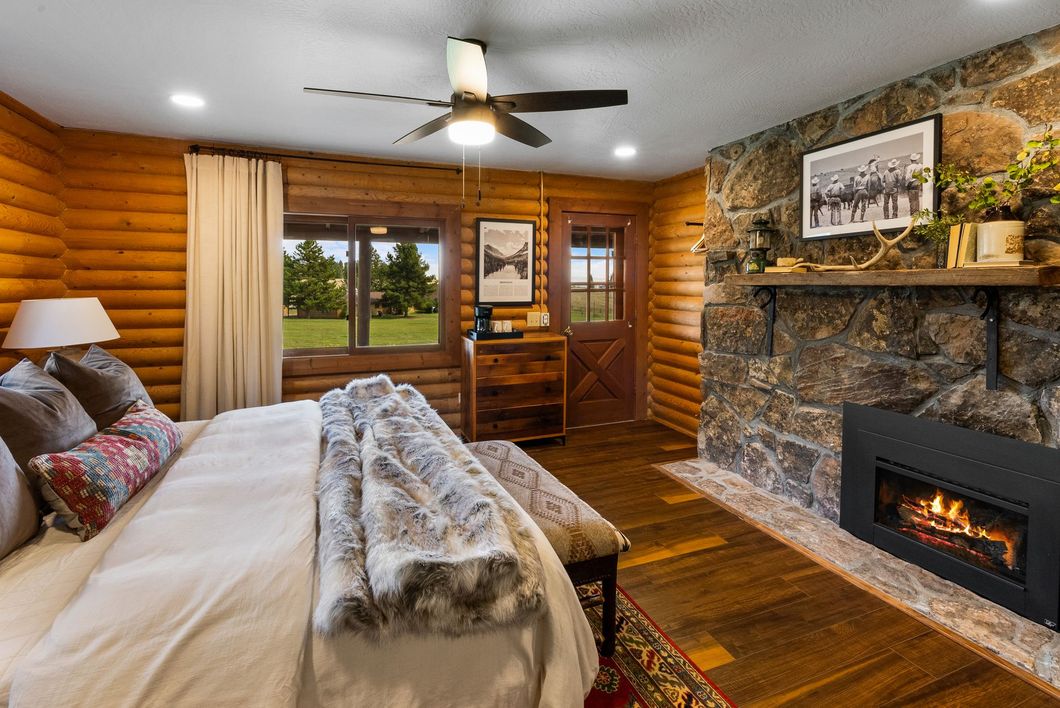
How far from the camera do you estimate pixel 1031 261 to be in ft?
7.06

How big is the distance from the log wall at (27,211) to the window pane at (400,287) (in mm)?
2014

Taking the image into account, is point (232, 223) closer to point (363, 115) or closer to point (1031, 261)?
point (363, 115)

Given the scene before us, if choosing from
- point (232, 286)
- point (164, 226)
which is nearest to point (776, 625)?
point (232, 286)

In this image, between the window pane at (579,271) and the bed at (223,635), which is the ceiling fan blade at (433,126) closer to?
the bed at (223,635)

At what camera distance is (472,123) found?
222cm

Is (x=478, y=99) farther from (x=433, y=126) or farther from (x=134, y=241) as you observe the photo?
(x=134, y=241)

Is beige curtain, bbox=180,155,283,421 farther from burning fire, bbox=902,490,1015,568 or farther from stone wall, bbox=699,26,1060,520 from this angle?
burning fire, bbox=902,490,1015,568

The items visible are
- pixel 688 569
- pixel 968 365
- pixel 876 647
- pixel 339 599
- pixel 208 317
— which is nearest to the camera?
pixel 339 599

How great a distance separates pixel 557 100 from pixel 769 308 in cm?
210

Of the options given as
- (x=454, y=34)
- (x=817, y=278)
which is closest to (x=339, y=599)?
(x=454, y=34)

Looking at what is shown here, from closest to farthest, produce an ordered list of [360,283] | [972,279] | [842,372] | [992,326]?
1. [972,279]
2. [992,326]
3. [842,372]
4. [360,283]

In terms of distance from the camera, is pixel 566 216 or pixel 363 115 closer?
pixel 363 115

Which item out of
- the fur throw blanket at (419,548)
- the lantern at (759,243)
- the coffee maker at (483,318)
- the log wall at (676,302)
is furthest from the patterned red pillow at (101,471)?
the log wall at (676,302)

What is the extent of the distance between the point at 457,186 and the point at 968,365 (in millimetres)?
3863
